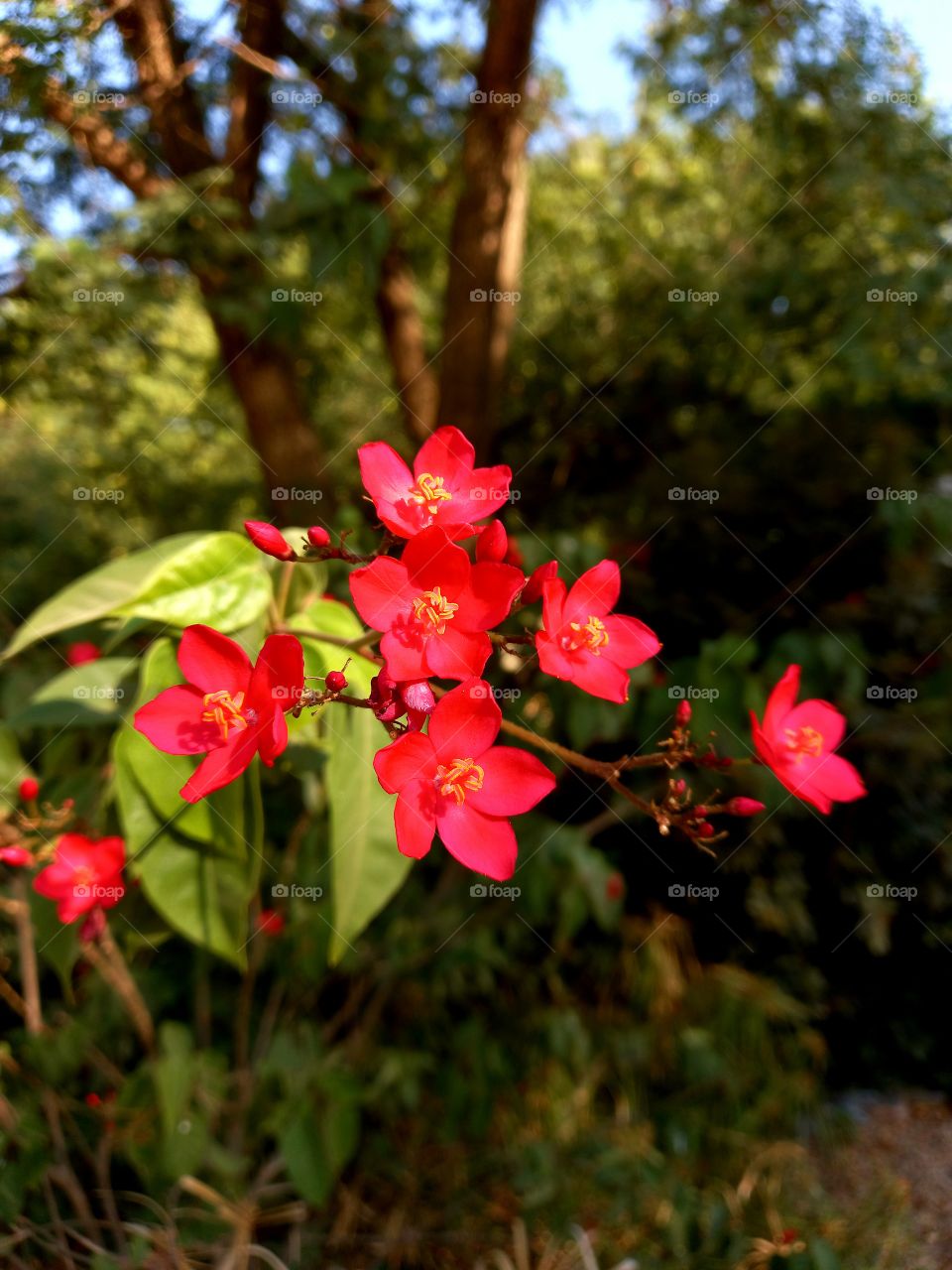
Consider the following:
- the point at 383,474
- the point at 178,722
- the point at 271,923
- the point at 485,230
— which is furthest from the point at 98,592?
the point at 485,230

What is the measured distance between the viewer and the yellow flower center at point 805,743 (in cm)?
91

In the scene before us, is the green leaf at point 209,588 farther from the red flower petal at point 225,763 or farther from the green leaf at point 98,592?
the red flower petal at point 225,763

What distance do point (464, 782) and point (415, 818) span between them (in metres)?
0.06

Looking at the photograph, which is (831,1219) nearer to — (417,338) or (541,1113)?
(541,1113)

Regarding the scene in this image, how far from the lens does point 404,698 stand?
0.67 m

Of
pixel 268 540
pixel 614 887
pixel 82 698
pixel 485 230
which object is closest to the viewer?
pixel 268 540

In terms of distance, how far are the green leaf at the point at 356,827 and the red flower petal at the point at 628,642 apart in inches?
10.2

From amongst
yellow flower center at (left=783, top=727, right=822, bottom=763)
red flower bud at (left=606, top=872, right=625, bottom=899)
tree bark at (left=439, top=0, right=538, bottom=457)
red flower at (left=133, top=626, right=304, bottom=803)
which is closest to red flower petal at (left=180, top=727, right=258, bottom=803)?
red flower at (left=133, top=626, right=304, bottom=803)

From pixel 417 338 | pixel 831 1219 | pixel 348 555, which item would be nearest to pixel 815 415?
pixel 417 338

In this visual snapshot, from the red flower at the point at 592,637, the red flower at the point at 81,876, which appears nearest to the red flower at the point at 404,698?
the red flower at the point at 592,637

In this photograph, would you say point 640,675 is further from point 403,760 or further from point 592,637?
point 403,760

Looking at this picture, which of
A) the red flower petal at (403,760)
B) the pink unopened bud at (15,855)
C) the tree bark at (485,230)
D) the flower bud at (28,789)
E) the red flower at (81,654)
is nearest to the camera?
the red flower petal at (403,760)

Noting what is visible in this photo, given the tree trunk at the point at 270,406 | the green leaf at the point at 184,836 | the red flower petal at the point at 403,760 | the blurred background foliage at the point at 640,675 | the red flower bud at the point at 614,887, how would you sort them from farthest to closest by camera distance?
1. the tree trunk at the point at 270,406
2. the red flower bud at the point at 614,887
3. the blurred background foliage at the point at 640,675
4. the green leaf at the point at 184,836
5. the red flower petal at the point at 403,760

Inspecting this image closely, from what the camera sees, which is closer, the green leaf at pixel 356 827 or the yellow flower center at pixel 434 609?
the yellow flower center at pixel 434 609
